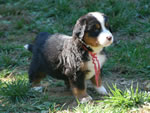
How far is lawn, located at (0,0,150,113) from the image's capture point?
12.8 feet

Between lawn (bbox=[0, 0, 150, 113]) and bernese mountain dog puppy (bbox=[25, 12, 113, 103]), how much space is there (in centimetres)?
34

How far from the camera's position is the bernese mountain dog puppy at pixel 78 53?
383 centimetres

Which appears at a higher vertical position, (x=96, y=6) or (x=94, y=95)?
(x=96, y=6)

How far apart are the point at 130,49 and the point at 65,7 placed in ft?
8.88

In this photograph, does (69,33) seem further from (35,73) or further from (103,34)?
(103,34)

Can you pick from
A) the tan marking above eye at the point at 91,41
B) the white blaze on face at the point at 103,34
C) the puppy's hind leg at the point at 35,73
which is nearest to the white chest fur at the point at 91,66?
the tan marking above eye at the point at 91,41

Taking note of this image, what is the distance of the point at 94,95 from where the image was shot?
4.55 metres

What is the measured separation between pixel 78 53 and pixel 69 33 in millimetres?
3271

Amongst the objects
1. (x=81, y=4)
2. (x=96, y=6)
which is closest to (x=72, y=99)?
(x=96, y=6)

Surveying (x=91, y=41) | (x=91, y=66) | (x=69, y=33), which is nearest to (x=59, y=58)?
(x=91, y=66)

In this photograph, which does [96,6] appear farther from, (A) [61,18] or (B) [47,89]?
(B) [47,89]

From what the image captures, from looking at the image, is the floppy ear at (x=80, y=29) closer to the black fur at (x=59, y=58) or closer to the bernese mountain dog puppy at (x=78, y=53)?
the bernese mountain dog puppy at (x=78, y=53)

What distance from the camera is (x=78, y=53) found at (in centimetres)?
405

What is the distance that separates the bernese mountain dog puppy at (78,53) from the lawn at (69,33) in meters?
0.34
